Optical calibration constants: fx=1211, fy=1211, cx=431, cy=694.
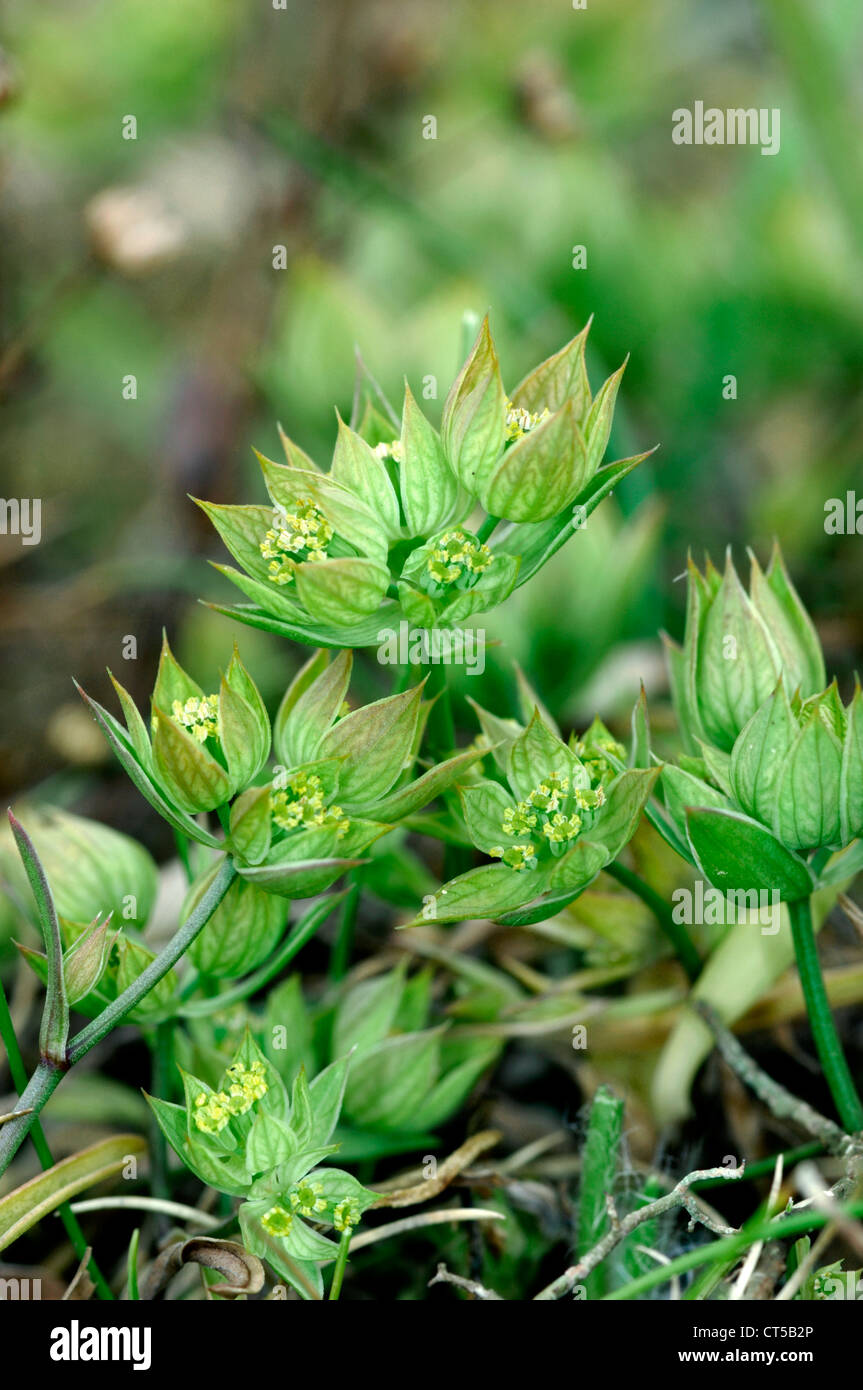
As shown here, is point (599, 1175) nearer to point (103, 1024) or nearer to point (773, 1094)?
point (773, 1094)

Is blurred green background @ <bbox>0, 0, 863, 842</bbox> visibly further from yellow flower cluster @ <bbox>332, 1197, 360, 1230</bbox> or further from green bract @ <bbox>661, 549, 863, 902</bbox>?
yellow flower cluster @ <bbox>332, 1197, 360, 1230</bbox>

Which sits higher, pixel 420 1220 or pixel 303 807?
pixel 303 807

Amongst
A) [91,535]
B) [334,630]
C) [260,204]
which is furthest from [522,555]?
[260,204]

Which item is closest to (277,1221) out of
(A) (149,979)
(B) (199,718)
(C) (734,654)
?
(A) (149,979)

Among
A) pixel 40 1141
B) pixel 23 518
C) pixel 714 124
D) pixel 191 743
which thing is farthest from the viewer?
pixel 714 124

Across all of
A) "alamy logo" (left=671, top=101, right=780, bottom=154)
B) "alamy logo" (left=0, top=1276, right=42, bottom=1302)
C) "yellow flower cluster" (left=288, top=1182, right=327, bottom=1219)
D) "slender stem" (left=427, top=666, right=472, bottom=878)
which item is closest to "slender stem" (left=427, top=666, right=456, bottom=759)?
"slender stem" (left=427, top=666, right=472, bottom=878)

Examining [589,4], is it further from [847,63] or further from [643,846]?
[643,846]

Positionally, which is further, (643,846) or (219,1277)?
(643,846)
